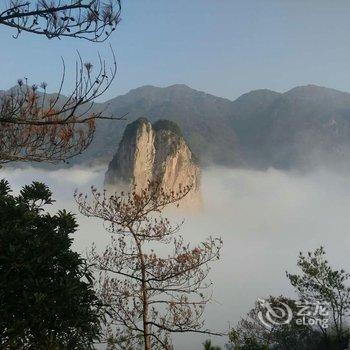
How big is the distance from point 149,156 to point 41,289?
10867cm

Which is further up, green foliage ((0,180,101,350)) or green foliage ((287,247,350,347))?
green foliage ((287,247,350,347))

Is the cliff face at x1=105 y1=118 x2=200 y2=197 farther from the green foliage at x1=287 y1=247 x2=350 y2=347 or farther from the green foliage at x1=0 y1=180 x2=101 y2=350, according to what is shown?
the green foliage at x1=0 y1=180 x2=101 y2=350

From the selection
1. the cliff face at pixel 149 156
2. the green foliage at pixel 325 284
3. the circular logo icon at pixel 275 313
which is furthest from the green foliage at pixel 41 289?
the cliff face at pixel 149 156

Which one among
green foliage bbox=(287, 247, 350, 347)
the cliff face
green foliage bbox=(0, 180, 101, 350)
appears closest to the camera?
green foliage bbox=(0, 180, 101, 350)

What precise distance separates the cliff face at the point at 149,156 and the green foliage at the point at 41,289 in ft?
337

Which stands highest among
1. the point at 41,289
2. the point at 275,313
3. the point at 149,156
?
the point at 149,156

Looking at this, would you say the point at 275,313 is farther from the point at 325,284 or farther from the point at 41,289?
the point at 41,289

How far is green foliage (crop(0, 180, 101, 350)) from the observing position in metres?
8.01

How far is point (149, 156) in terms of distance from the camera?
117 metres

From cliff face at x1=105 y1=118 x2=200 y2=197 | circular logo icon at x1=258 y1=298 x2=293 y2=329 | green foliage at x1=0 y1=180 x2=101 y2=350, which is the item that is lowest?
green foliage at x1=0 y1=180 x2=101 y2=350

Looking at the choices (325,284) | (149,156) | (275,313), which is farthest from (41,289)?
(149,156)

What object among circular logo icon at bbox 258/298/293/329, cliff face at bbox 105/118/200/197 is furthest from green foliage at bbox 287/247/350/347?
cliff face at bbox 105/118/200/197

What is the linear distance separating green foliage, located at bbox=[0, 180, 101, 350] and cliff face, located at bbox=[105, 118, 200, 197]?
103 meters

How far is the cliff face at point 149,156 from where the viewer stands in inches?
4503
